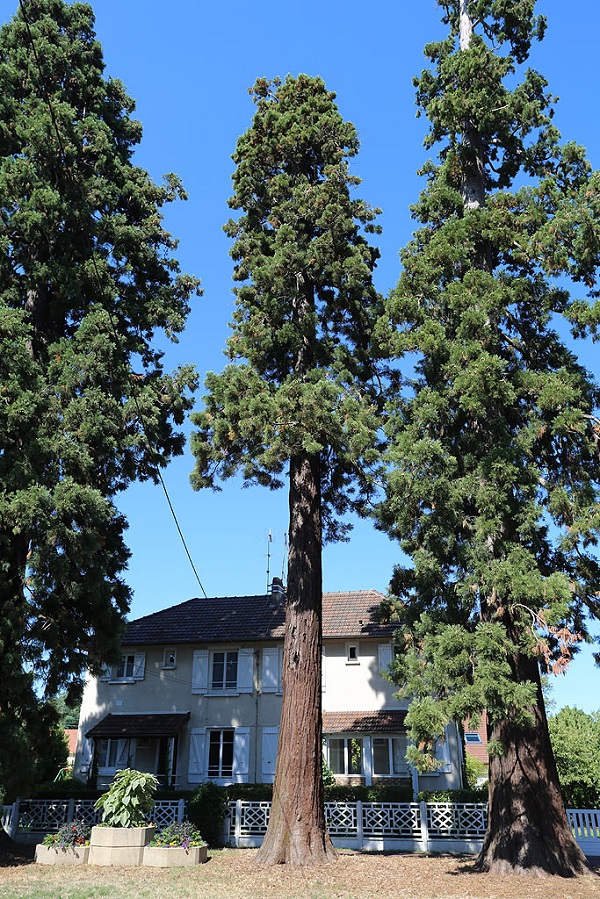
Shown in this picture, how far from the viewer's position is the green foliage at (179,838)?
12.5 m

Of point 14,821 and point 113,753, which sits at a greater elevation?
point 113,753

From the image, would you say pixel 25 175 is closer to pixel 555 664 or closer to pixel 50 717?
pixel 50 717

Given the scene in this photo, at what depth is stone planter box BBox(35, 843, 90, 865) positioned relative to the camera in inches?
488

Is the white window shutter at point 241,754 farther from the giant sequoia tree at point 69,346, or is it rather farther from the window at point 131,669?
the giant sequoia tree at point 69,346

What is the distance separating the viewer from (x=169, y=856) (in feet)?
40.0

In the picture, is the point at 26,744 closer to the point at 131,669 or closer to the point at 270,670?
the point at 270,670

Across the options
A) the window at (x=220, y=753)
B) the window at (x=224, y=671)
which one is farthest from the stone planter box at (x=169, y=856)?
the window at (x=224, y=671)

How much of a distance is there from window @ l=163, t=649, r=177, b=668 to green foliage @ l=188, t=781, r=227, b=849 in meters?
7.29

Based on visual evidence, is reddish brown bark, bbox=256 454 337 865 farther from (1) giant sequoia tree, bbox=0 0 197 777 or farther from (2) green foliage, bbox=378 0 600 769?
(1) giant sequoia tree, bbox=0 0 197 777

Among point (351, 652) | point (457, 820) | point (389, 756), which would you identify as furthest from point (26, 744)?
point (351, 652)

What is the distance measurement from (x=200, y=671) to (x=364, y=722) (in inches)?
232

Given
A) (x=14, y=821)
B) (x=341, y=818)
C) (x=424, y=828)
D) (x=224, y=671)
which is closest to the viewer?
(x=424, y=828)

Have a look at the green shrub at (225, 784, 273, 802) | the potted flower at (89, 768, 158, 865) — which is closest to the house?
the green shrub at (225, 784, 273, 802)

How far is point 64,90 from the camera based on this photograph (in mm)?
17141
